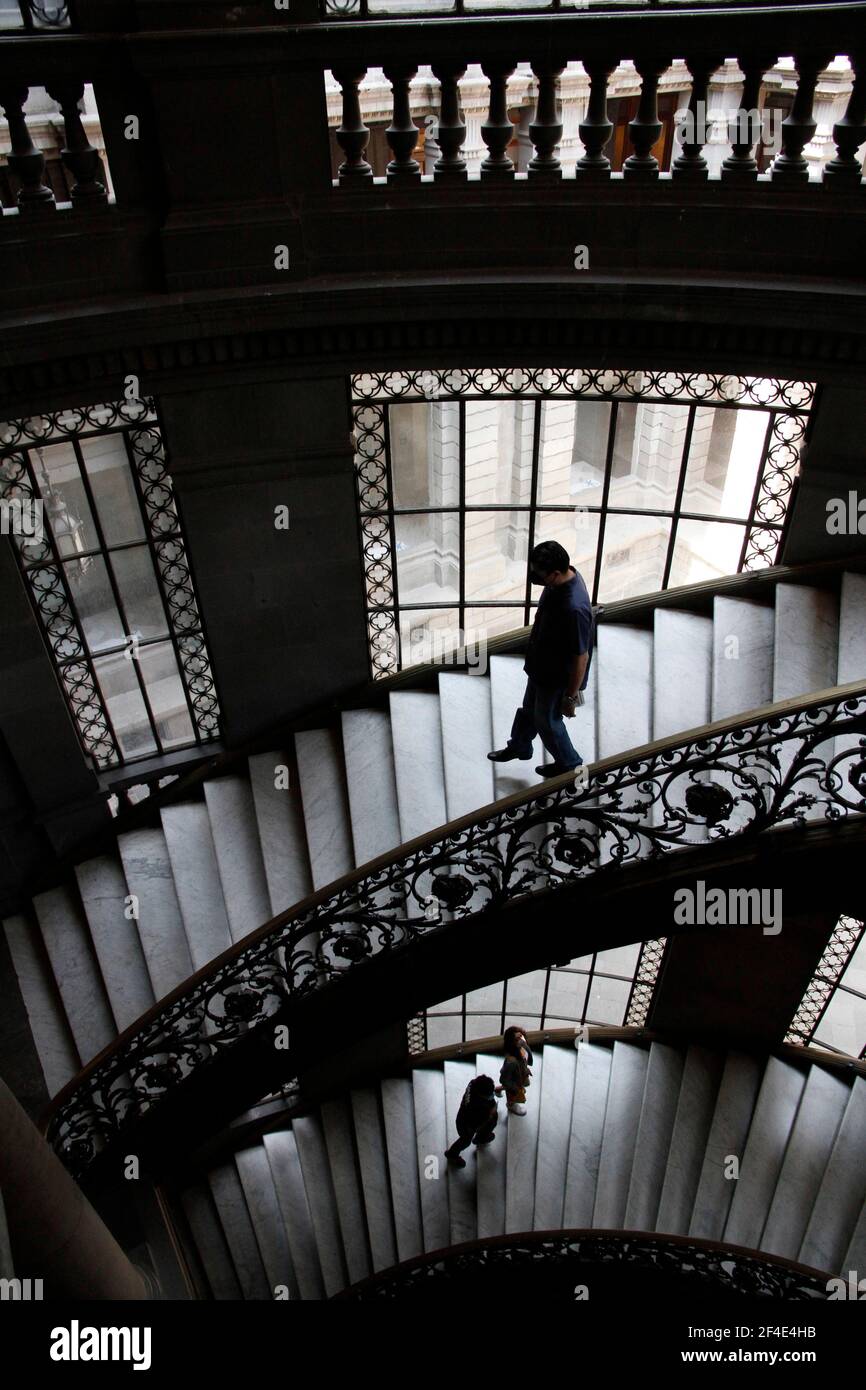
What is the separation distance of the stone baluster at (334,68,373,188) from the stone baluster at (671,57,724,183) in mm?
1985

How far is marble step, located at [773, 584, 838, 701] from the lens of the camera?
7.52m

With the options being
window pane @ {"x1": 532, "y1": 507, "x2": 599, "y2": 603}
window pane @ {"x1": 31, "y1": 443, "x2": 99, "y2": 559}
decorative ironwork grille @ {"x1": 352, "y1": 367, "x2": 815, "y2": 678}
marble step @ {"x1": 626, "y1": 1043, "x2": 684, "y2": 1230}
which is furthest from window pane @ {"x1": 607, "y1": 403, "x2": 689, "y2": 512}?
marble step @ {"x1": 626, "y1": 1043, "x2": 684, "y2": 1230}

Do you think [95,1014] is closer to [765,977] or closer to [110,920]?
[110,920]

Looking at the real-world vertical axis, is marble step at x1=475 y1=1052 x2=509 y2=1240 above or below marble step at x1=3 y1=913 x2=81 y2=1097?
below

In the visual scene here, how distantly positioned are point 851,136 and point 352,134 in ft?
9.95

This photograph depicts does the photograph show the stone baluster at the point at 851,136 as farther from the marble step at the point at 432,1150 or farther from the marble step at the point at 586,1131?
the marble step at the point at 432,1150

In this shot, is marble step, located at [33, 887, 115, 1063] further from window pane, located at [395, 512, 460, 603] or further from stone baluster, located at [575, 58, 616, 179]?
stone baluster, located at [575, 58, 616, 179]

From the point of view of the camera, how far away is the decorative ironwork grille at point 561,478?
7.85 meters

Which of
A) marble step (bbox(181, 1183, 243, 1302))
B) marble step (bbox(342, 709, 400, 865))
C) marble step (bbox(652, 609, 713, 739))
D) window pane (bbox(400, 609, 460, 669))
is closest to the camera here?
marble step (bbox(652, 609, 713, 739))

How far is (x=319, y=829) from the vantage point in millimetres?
8672

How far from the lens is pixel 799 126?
635 centimetres

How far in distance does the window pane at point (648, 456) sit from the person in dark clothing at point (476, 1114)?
5.56 metres

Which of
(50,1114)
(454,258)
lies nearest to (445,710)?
(454,258)

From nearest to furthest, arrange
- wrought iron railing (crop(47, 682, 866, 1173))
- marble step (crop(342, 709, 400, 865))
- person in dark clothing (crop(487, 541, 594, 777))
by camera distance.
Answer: wrought iron railing (crop(47, 682, 866, 1173))
person in dark clothing (crop(487, 541, 594, 777))
marble step (crop(342, 709, 400, 865))
